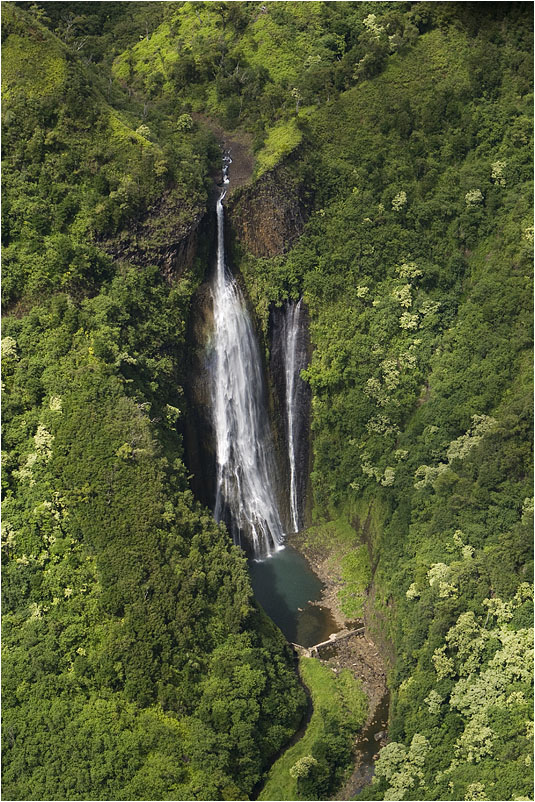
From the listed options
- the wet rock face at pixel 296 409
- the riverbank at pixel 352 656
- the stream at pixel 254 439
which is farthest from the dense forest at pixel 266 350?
the stream at pixel 254 439

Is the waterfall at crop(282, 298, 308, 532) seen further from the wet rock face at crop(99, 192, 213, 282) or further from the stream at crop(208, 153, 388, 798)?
the wet rock face at crop(99, 192, 213, 282)

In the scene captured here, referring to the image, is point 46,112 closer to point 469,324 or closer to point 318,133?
point 318,133

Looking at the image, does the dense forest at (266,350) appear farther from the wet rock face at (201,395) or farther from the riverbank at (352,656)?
the wet rock face at (201,395)

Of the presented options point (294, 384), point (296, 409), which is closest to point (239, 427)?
A: point (296, 409)

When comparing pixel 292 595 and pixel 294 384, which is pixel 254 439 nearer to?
pixel 294 384

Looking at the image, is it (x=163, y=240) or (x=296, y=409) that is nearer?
(x=163, y=240)

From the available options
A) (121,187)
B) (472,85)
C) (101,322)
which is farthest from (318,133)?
(101,322)
